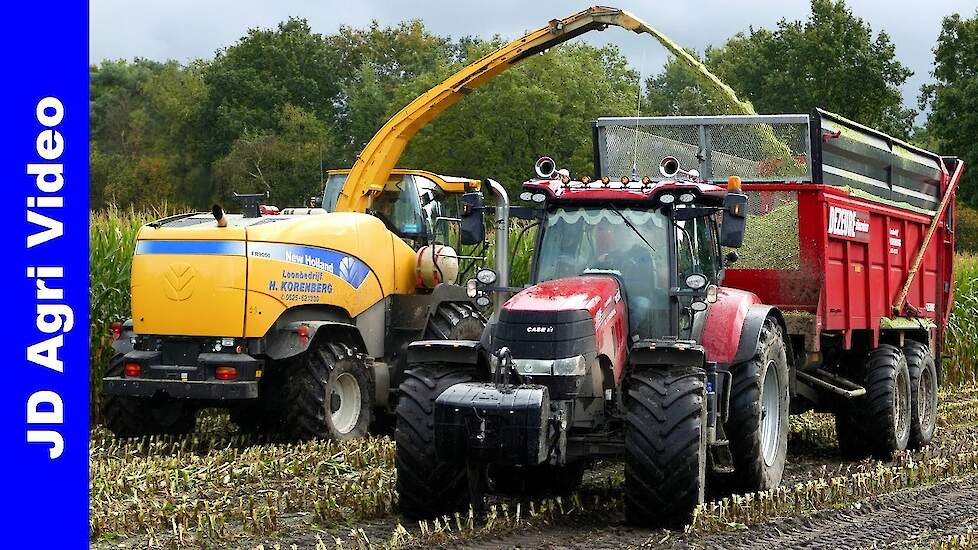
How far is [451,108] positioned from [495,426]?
116 ft

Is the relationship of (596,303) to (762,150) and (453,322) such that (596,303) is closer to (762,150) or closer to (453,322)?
(762,150)

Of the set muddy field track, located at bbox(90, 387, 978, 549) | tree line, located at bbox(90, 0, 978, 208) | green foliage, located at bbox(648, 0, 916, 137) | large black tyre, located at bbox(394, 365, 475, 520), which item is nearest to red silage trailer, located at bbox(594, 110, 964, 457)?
muddy field track, located at bbox(90, 387, 978, 549)

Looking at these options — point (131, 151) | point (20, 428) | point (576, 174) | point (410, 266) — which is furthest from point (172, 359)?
point (131, 151)

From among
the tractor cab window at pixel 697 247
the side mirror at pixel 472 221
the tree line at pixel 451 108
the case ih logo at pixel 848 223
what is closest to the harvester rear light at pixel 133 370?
the side mirror at pixel 472 221

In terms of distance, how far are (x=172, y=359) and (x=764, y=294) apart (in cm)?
490

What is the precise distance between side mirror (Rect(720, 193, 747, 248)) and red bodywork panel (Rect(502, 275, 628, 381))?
2.76 ft

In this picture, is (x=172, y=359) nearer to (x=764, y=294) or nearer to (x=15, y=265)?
(x=764, y=294)

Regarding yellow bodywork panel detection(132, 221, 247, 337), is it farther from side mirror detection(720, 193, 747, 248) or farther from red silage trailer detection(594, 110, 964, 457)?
side mirror detection(720, 193, 747, 248)

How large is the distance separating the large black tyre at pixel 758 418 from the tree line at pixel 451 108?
82.4 feet

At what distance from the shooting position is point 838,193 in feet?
35.8

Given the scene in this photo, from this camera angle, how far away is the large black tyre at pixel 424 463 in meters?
7.79

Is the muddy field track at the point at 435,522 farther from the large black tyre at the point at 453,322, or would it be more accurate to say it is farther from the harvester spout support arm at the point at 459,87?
the harvester spout support arm at the point at 459,87

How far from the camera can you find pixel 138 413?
11750 mm

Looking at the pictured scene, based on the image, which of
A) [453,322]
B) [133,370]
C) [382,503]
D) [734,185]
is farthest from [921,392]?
[133,370]
